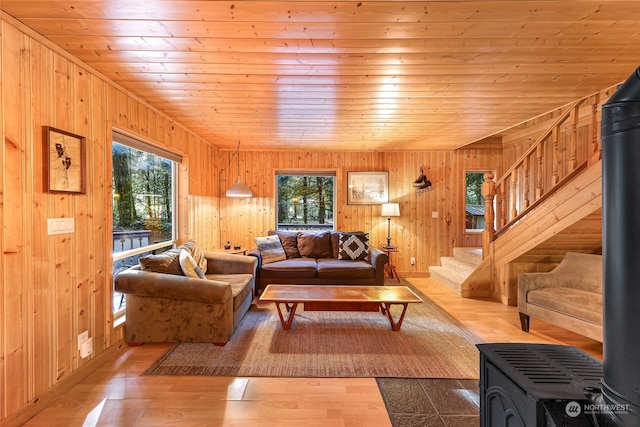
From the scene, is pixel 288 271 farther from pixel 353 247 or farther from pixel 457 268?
pixel 457 268

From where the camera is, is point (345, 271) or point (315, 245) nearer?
point (345, 271)

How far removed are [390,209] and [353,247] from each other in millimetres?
1163

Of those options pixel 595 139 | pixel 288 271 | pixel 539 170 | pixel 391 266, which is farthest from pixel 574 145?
pixel 288 271

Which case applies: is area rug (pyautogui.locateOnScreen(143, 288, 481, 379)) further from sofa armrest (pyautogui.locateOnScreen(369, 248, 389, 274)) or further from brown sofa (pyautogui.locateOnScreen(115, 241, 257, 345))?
sofa armrest (pyautogui.locateOnScreen(369, 248, 389, 274))

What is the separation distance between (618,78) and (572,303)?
2.03m

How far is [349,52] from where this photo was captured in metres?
2.06

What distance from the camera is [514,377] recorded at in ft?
3.59

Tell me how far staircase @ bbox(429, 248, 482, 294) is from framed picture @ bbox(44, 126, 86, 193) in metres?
4.70

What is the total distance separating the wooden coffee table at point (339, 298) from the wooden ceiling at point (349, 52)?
2053 millimetres

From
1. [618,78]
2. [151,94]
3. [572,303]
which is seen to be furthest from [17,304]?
[618,78]

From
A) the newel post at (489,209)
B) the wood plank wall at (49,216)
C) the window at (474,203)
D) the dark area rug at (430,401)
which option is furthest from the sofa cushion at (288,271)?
the window at (474,203)

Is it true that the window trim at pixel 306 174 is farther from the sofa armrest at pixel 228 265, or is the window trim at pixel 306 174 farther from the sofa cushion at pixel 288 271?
the sofa armrest at pixel 228 265

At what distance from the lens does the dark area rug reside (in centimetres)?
179

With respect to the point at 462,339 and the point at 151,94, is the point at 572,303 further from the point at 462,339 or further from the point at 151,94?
the point at 151,94
